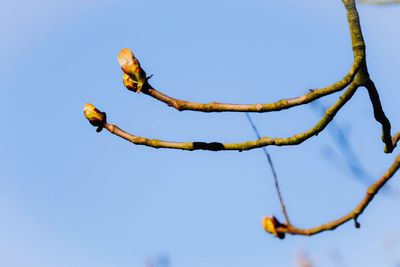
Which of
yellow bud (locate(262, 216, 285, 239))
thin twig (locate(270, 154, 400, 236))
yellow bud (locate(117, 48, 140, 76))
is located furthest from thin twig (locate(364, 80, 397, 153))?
yellow bud (locate(117, 48, 140, 76))

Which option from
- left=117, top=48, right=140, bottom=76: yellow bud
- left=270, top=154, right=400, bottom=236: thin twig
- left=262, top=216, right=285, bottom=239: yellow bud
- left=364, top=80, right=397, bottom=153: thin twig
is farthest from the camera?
left=364, top=80, right=397, bottom=153: thin twig

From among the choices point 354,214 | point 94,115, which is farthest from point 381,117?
point 94,115

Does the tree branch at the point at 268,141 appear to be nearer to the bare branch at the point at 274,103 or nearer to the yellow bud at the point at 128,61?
the bare branch at the point at 274,103

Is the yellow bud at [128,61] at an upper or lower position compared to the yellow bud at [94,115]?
upper

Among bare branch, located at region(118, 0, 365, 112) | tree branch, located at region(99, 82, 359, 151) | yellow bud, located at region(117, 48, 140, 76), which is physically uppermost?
yellow bud, located at region(117, 48, 140, 76)

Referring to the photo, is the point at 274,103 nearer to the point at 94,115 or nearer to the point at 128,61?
the point at 128,61

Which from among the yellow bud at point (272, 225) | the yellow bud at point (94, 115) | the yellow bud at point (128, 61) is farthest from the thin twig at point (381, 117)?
the yellow bud at point (94, 115)

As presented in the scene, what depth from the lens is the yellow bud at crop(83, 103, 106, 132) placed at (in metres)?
3.08

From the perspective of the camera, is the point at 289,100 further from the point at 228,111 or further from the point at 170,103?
the point at 170,103

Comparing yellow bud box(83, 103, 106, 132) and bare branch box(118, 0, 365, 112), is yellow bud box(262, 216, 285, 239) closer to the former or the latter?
bare branch box(118, 0, 365, 112)

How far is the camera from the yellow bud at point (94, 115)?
3.08 metres

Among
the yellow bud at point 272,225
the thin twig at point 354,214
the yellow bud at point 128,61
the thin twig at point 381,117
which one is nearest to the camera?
the thin twig at point 354,214

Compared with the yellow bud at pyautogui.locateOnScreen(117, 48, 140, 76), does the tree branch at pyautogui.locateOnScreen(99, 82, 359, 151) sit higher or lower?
lower

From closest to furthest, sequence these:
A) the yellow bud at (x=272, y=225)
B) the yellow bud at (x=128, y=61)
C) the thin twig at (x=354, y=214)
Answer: the thin twig at (x=354, y=214) < the yellow bud at (x=272, y=225) < the yellow bud at (x=128, y=61)
